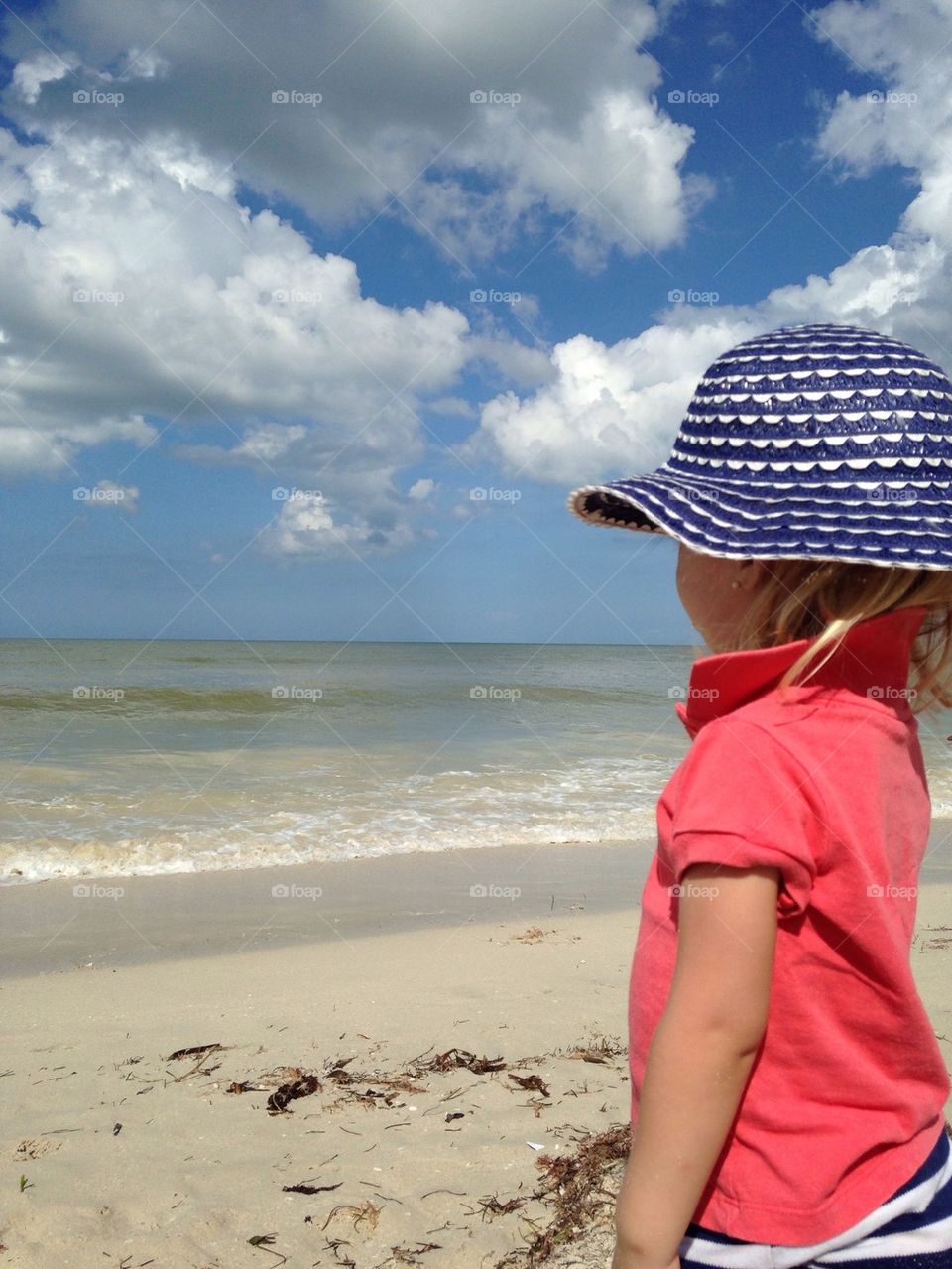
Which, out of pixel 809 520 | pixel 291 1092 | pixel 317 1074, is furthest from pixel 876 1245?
pixel 317 1074

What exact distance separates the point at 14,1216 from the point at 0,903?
443 cm

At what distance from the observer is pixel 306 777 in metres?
11.7

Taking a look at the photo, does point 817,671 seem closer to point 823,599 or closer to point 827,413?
point 823,599

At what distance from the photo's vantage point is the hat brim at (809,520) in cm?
111

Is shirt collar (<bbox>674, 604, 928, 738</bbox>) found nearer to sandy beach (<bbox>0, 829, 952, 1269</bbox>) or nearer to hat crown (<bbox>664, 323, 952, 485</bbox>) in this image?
hat crown (<bbox>664, 323, 952, 485</bbox>)

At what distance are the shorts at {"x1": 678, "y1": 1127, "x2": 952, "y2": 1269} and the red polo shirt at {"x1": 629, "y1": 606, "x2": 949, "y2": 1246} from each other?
0.01 metres

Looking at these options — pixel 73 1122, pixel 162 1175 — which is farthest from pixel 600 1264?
pixel 73 1122

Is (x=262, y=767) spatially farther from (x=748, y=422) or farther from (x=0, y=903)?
(x=748, y=422)

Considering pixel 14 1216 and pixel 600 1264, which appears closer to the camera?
pixel 600 1264

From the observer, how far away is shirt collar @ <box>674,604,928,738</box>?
1143mm

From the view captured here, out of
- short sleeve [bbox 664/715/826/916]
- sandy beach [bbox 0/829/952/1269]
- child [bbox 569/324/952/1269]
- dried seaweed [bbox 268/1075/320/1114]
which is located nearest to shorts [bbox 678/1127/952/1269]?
child [bbox 569/324/952/1269]

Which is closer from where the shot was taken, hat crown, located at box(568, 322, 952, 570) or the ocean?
hat crown, located at box(568, 322, 952, 570)

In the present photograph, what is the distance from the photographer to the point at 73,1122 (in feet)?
11.7

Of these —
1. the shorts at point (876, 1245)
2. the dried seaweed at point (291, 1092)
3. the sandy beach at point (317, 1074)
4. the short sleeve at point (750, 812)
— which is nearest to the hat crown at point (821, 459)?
the short sleeve at point (750, 812)
